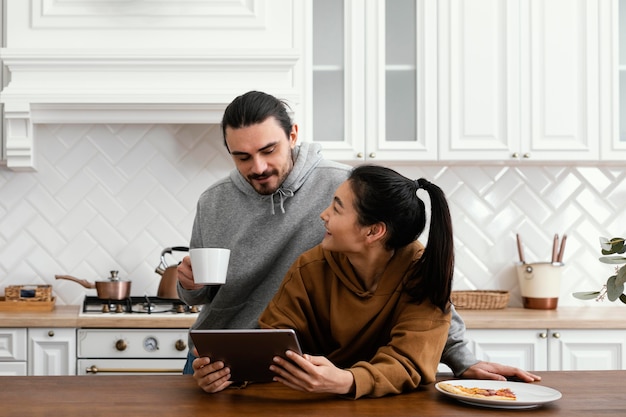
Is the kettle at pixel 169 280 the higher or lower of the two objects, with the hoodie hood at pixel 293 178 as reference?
lower

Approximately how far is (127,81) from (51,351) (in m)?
1.15

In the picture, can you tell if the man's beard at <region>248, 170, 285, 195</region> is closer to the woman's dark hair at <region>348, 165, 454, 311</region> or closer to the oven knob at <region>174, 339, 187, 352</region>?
the woman's dark hair at <region>348, 165, 454, 311</region>

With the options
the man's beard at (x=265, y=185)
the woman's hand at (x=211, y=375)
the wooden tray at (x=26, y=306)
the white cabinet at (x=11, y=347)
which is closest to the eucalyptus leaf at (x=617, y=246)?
the woman's hand at (x=211, y=375)

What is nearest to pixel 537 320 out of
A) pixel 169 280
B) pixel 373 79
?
pixel 373 79

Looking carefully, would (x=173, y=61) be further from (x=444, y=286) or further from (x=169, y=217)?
(x=444, y=286)

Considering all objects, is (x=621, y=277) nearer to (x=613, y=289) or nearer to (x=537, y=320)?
(x=613, y=289)

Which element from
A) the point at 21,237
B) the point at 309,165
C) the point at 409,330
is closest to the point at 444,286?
the point at 409,330

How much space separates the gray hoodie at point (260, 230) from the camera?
2256 millimetres

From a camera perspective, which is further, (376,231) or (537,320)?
(537,320)

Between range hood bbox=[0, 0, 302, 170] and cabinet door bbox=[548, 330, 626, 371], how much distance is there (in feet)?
4.86

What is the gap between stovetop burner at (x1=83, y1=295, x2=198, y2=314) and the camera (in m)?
3.25

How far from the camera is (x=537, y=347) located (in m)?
3.22

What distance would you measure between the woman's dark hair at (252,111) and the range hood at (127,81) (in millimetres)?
1174

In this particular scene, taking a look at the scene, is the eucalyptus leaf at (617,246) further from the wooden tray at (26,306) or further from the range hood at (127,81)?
the wooden tray at (26,306)
